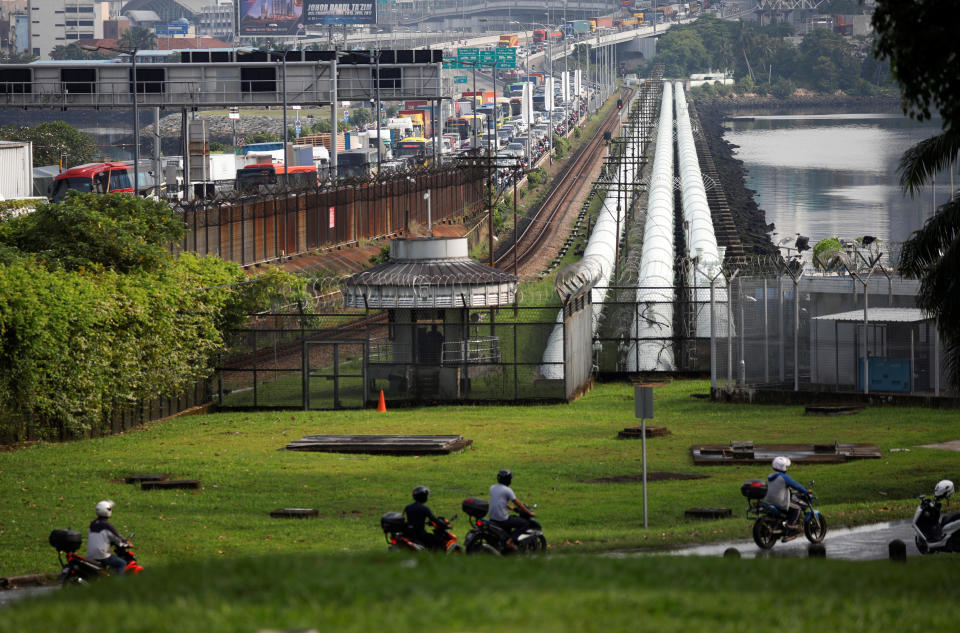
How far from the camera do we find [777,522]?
75.0ft

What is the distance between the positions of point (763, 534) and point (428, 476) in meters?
10.6

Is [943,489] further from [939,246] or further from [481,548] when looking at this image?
[481,548]

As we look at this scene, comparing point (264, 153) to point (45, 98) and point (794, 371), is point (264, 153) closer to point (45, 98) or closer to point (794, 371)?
point (45, 98)

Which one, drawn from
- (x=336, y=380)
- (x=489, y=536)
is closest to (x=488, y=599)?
(x=489, y=536)

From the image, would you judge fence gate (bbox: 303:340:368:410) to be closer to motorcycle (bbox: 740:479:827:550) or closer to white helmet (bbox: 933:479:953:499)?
motorcycle (bbox: 740:479:827:550)

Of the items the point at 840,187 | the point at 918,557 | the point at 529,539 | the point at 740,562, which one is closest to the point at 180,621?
the point at 740,562

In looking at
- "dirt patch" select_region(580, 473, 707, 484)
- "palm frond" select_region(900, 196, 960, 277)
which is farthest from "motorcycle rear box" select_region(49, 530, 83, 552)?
"palm frond" select_region(900, 196, 960, 277)

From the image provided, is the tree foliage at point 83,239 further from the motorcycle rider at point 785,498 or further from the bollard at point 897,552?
the bollard at point 897,552

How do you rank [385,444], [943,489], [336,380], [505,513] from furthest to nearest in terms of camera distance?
[336,380]
[385,444]
[943,489]
[505,513]

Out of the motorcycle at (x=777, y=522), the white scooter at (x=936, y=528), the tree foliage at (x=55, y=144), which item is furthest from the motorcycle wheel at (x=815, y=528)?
the tree foliage at (x=55, y=144)

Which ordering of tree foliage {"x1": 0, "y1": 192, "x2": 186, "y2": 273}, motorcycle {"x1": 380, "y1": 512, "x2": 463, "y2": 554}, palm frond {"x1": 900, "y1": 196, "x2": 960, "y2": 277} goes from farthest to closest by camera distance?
tree foliage {"x1": 0, "y1": 192, "x2": 186, "y2": 273} → palm frond {"x1": 900, "y1": 196, "x2": 960, "y2": 277} → motorcycle {"x1": 380, "y1": 512, "x2": 463, "y2": 554}

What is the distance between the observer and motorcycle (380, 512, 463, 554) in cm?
2058

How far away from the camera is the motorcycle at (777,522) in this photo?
22.8 meters

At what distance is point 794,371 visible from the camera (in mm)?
43531
